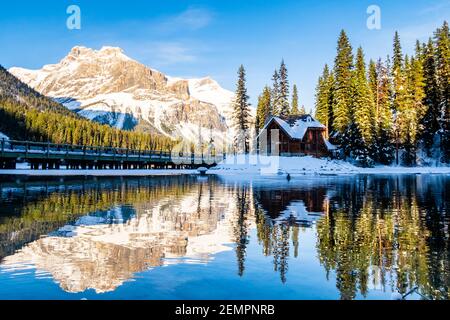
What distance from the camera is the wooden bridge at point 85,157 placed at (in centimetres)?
4050

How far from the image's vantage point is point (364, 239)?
9469 mm

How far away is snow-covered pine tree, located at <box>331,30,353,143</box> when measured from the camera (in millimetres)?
64875

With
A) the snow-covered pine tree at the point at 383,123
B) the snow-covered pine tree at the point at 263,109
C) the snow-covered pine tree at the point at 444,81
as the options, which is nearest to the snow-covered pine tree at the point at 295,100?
the snow-covered pine tree at the point at 263,109

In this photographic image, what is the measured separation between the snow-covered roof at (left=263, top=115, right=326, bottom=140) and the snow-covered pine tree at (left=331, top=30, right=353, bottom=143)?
3217mm

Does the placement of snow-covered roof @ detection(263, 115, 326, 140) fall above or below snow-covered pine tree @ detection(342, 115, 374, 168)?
above

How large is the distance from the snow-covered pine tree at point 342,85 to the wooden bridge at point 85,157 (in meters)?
21.5

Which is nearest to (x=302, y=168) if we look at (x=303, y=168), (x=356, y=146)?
(x=303, y=168)

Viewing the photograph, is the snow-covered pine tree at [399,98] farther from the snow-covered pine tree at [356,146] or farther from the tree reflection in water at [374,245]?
the tree reflection in water at [374,245]

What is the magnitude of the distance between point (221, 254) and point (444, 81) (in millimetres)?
73290

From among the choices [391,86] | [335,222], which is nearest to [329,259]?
[335,222]

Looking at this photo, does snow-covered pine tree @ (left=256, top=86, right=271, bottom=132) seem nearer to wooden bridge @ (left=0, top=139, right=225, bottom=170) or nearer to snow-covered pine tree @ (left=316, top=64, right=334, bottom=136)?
snow-covered pine tree @ (left=316, top=64, right=334, bottom=136)

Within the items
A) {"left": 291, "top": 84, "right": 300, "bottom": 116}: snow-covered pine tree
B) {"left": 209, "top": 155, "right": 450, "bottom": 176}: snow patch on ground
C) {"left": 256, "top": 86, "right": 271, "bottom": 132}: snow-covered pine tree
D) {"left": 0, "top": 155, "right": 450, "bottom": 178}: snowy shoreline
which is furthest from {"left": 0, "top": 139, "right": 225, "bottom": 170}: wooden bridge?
{"left": 291, "top": 84, "right": 300, "bottom": 116}: snow-covered pine tree
